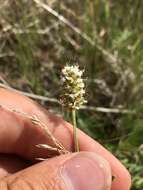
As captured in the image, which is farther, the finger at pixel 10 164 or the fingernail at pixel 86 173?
the finger at pixel 10 164

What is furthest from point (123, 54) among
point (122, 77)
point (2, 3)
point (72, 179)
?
point (72, 179)

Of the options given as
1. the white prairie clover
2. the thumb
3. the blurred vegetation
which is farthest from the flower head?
the blurred vegetation

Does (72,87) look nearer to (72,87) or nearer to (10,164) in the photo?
(72,87)

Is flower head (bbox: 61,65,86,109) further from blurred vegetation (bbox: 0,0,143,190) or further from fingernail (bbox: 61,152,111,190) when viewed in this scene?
blurred vegetation (bbox: 0,0,143,190)

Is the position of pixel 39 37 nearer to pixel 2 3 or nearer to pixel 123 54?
pixel 2 3

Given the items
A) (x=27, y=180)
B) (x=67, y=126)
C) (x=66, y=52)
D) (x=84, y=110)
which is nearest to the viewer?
(x=27, y=180)

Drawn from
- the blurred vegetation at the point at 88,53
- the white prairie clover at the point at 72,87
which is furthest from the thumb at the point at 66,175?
the blurred vegetation at the point at 88,53

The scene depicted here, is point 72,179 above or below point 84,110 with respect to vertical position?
below

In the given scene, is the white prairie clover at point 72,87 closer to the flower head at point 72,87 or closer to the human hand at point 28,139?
the flower head at point 72,87
